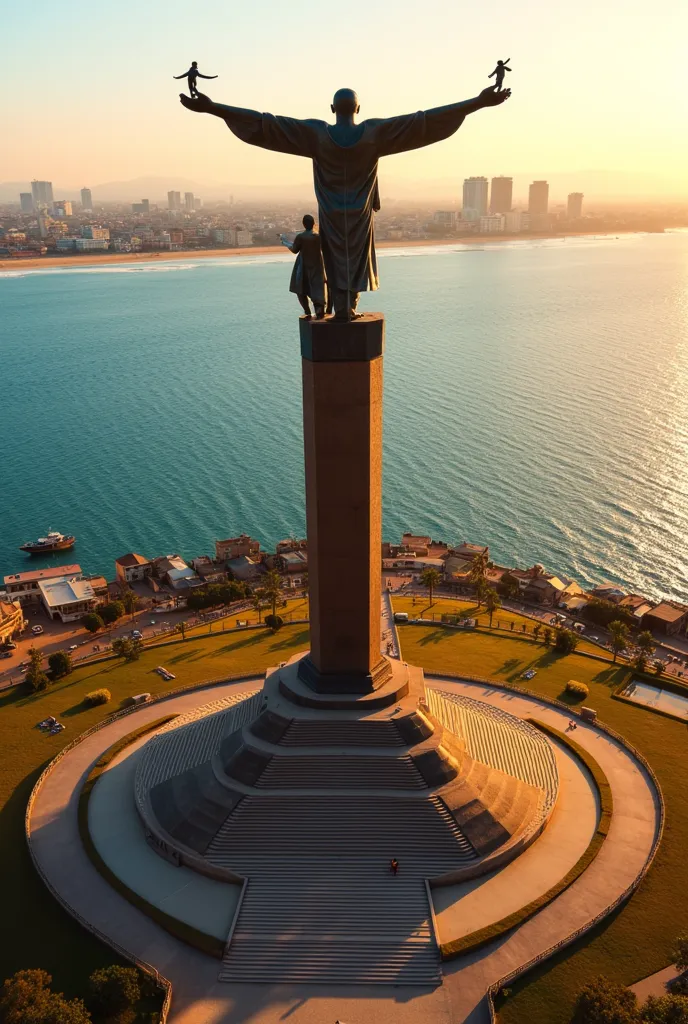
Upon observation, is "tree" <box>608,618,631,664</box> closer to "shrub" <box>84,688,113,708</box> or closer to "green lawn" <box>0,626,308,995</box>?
"green lawn" <box>0,626,308,995</box>

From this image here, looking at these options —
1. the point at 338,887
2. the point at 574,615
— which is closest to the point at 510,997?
the point at 338,887

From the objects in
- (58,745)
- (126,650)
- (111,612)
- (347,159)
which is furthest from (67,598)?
(347,159)

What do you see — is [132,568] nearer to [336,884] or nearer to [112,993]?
[336,884]

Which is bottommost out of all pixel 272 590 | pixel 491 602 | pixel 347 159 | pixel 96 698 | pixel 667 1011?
pixel 96 698

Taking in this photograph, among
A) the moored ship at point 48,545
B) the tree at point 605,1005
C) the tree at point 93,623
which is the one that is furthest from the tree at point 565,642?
the moored ship at point 48,545

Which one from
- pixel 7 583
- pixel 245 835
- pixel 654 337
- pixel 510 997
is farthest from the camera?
pixel 654 337

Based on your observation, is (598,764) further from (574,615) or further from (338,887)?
(574,615)
